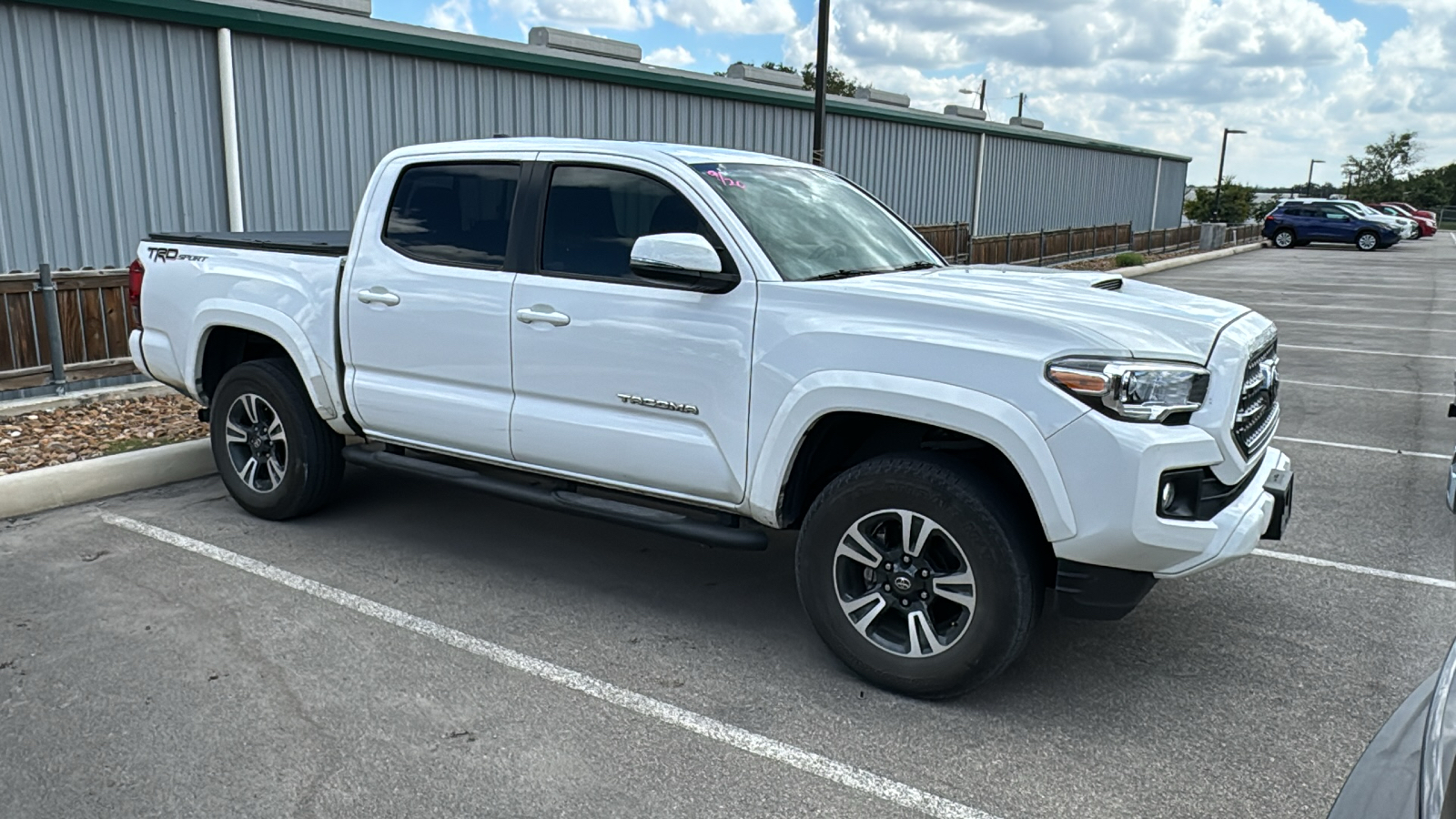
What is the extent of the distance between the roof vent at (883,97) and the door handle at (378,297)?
55.8ft

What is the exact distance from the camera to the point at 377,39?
1030 centimetres

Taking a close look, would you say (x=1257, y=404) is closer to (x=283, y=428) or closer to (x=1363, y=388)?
(x=283, y=428)

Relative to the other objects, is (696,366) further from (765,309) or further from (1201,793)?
(1201,793)

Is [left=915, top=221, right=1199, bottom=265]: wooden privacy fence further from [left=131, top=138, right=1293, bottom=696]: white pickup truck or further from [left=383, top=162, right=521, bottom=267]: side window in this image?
[left=131, top=138, right=1293, bottom=696]: white pickup truck

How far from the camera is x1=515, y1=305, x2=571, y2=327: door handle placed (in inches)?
181

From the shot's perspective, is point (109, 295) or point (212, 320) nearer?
point (212, 320)

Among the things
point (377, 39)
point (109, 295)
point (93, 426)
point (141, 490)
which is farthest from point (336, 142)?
point (141, 490)

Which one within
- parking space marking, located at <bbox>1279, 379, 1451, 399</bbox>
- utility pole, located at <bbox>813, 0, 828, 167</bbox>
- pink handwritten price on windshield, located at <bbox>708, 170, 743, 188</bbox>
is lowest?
parking space marking, located at <bbox>1279, 379, 1451, 399</bbox>

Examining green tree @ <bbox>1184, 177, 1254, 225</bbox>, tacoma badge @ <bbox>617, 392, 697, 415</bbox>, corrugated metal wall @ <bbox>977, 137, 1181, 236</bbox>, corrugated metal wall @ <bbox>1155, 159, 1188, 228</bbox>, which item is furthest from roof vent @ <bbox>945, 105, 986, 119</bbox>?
green tree @ <bbox>1184, 177, 1254, 225</bbox>

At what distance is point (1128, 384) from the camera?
3.50m

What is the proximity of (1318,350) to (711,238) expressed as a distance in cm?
1130

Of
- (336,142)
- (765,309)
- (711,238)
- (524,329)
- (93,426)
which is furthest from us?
(336,142)

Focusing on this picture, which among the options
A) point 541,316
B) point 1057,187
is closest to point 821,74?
point 541,316

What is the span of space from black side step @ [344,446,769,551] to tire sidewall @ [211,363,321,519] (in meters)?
0.28
